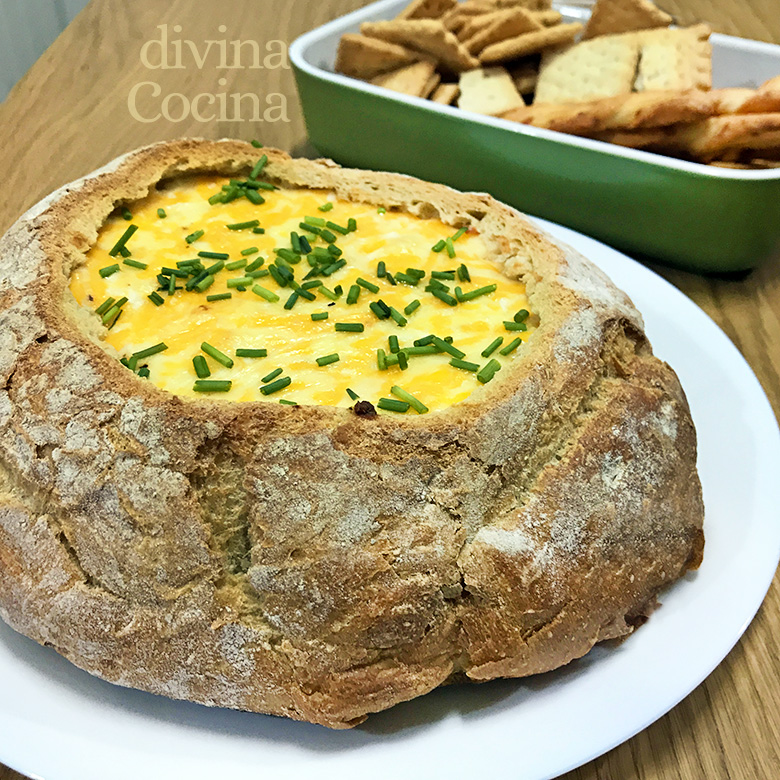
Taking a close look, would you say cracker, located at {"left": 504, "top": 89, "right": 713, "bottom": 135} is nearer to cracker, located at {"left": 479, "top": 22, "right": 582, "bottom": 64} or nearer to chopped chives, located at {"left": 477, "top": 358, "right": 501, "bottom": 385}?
cracker, located at {"left": 479, "top": 22, "right": 582, "bottom": 64}

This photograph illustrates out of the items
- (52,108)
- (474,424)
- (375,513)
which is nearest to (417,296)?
(474,424)

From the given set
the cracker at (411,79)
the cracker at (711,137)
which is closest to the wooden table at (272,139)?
the cracker at (711,137)

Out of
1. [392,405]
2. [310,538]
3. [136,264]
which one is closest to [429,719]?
[310,538]

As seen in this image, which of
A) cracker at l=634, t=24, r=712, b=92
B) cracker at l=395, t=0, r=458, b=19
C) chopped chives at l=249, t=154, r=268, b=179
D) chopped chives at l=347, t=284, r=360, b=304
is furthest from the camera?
cracker at l=395, t=0, r=458, b=19

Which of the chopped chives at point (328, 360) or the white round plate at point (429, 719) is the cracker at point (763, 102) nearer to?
the white round plate at point (429, 719)

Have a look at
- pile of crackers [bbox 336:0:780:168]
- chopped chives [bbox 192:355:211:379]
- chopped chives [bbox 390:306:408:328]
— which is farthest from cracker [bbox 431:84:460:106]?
chopped chives [bbox 192:355:211:379]

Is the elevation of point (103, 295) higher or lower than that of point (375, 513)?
higher

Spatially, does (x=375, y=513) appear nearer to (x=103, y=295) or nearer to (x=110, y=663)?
(x=110, y=663)
